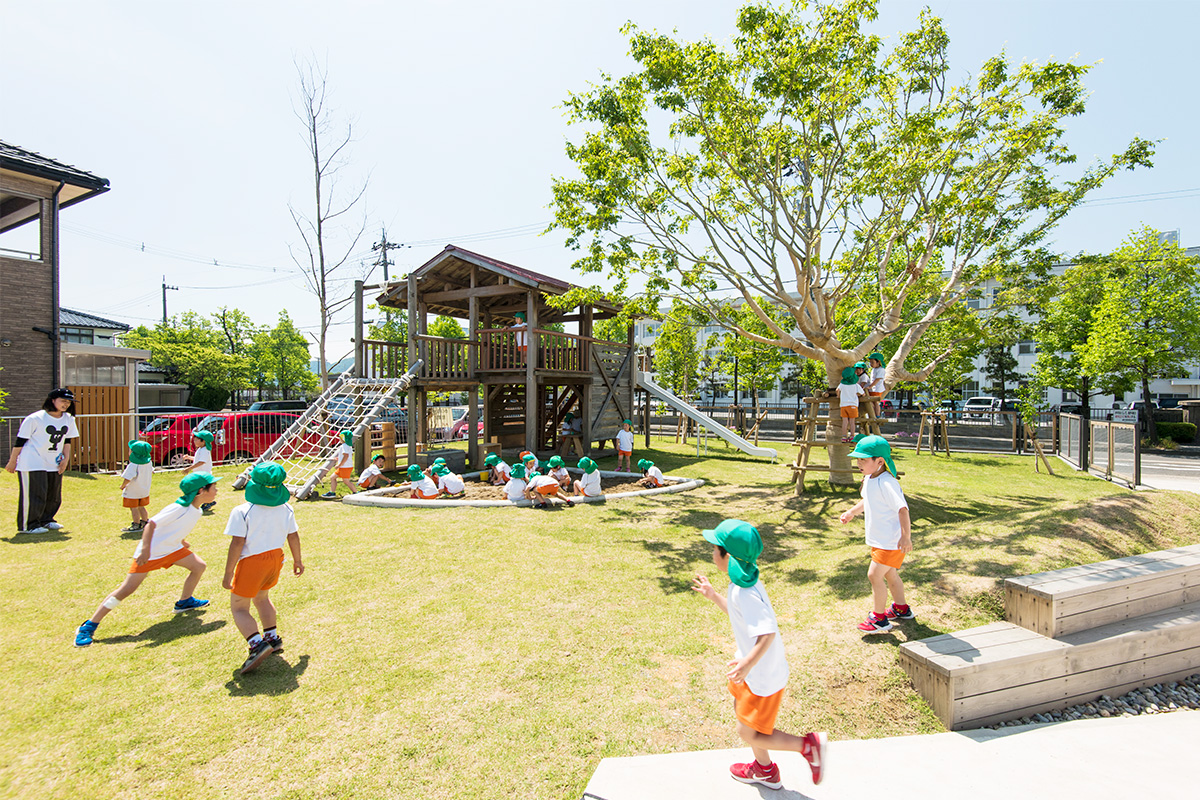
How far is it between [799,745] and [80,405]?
1888 centimetres

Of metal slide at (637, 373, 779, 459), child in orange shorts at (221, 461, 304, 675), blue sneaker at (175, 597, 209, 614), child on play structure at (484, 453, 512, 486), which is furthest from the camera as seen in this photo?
metal slide at (637, 373, 779, 459)

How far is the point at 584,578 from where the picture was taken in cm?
648

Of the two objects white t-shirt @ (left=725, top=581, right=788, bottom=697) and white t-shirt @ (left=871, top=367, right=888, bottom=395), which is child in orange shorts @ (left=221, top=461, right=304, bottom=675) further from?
white t-shirt @ (left=871, top=367, right=888, bottom=395)

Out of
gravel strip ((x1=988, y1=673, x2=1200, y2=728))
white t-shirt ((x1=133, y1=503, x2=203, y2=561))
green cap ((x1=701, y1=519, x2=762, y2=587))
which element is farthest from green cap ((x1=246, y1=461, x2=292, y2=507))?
gravel strip ((x1=988, y1=673, x2=1200, y2=728))

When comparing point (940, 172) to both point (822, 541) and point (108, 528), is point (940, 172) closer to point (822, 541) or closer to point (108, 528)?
point (822, 541)

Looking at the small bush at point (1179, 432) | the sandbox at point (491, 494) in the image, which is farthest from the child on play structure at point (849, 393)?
the small bush at point (1179, 432)

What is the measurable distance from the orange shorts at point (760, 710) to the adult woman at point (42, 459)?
32.7 ft

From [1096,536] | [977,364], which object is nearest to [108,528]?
[1096,536]

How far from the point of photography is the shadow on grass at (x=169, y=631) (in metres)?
4.79

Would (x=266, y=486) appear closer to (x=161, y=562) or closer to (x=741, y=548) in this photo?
(x=161, y=562)

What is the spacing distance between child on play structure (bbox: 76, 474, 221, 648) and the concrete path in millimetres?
4317

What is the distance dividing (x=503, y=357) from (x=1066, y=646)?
14231mm

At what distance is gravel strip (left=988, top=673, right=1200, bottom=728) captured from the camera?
4.00 m

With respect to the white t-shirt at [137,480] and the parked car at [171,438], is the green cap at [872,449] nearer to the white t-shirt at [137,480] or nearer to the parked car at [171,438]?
the white t-shirt at [137,480]
